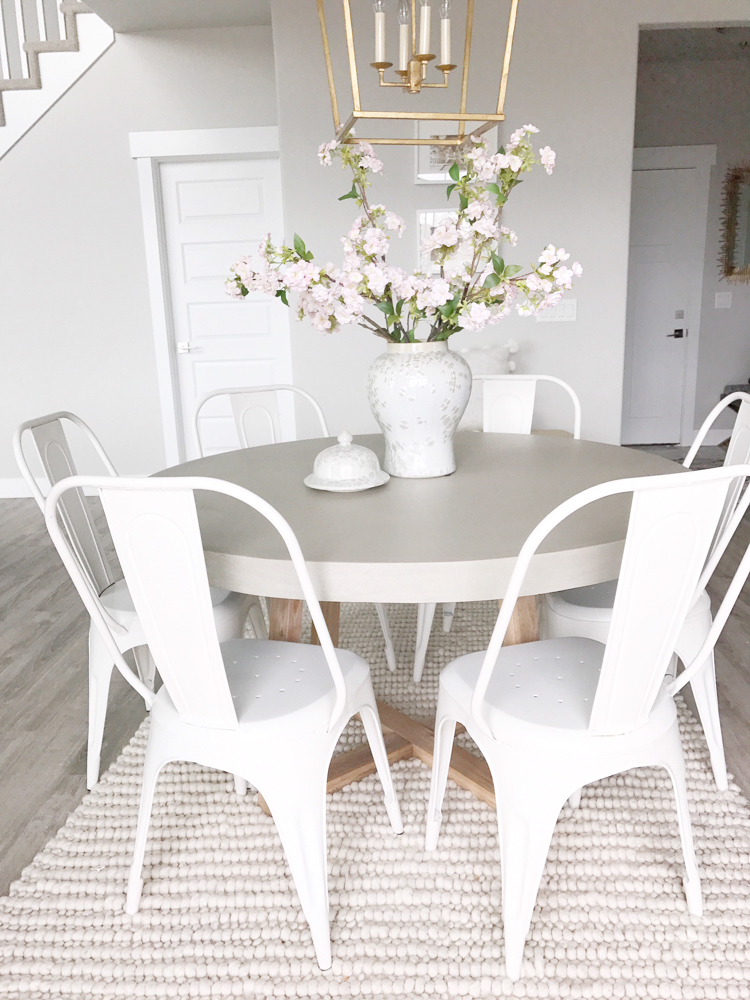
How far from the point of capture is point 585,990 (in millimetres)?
1250

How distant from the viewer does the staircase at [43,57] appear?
14.1 ft

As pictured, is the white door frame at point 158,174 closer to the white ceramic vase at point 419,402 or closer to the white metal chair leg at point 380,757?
the white ceramic vase at point 419,402

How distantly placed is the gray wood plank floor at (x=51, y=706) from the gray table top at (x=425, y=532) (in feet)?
2.52

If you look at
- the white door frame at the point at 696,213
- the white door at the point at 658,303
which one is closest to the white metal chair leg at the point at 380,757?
the white door at the point at 658,303

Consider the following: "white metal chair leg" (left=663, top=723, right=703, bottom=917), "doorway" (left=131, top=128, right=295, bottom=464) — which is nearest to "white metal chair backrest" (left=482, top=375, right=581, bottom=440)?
"white metal chair leg" (left=663, top=723, right=703, bottom=917)

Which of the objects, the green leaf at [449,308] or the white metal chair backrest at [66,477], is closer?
the green leaf at [449,308]

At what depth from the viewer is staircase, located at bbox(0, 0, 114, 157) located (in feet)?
14.1

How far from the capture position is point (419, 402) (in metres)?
1.67

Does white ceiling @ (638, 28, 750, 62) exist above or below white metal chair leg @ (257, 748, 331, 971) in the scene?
above

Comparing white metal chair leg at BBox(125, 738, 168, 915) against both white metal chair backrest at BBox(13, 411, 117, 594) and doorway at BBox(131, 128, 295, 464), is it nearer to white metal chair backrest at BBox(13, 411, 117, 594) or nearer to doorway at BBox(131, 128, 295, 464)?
white metal chair backrest at BBox(13, 411, 117, 594)

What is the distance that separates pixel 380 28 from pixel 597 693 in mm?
1317

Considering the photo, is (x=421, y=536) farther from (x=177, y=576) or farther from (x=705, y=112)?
(x=705, y=112)

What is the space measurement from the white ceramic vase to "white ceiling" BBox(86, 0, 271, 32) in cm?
313

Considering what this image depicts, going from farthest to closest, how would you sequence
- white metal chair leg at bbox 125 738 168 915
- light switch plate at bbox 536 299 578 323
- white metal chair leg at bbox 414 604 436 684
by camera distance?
light switch plate at bbox 536 299 578 323 → white metal chair leg at bbox 414 604 436 684 → white metal chair leg at bbox 125 738 168 915
